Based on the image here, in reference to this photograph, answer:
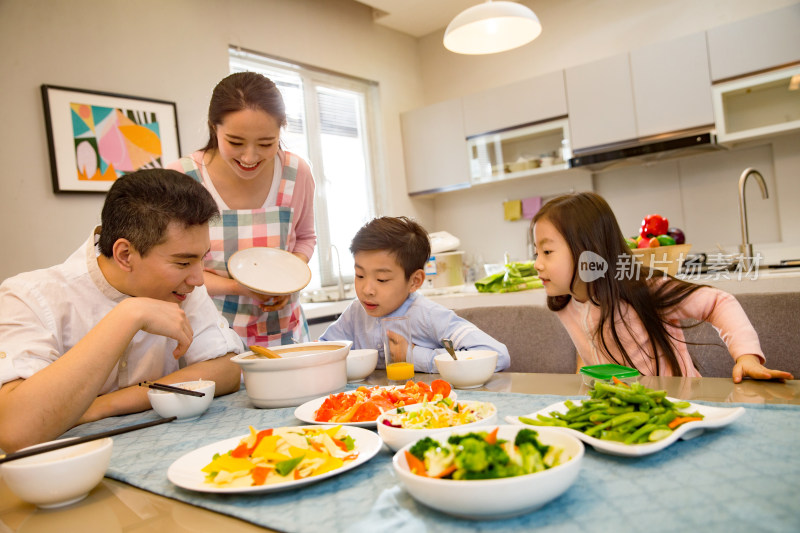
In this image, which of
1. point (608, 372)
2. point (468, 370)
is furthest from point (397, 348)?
point (608, 372)

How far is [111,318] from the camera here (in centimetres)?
112

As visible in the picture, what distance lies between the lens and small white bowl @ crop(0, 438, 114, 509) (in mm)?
697

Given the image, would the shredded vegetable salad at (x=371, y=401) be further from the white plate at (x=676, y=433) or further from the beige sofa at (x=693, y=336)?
the beige sofa at (x=693, y=336)

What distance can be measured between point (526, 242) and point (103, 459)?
4243 mm

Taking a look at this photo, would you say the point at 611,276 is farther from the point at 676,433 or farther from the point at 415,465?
the point at 415,465

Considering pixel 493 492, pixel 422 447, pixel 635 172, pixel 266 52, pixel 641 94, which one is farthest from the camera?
pixel 635 172

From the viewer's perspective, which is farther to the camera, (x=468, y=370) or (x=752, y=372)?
(x=468, y=370)

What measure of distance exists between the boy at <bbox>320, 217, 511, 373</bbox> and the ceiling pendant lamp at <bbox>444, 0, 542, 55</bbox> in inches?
51.6

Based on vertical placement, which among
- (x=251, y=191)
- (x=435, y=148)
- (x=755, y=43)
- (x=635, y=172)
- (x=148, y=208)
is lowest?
(x=148, y=208)

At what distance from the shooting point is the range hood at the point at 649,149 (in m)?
3.53

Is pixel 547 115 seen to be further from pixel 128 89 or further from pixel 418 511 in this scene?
pixel 418 511

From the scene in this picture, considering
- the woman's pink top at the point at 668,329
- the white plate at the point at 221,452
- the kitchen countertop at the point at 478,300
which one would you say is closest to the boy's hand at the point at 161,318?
the white plate at the point at 221,452

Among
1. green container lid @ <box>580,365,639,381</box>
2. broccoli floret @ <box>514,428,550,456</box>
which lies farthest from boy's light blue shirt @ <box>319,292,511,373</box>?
broccoli floret @ <box>514,428,550,456</box>

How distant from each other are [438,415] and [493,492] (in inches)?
11.1
